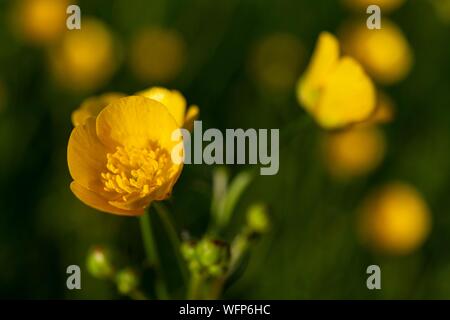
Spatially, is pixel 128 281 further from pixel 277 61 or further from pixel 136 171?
pixel 277 61

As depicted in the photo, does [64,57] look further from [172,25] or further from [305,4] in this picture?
[305,4]

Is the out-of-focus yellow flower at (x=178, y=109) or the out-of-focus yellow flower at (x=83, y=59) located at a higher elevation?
the out-of-focus yellow flower at (x=83, y=59)

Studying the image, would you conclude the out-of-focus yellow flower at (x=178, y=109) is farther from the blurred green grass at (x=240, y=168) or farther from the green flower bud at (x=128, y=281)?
the blurred green grass at (x=240, y=168)

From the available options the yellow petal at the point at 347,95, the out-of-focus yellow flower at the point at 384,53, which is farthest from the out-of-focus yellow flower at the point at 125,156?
the out-of-focus yellow flower at the point at 384,53

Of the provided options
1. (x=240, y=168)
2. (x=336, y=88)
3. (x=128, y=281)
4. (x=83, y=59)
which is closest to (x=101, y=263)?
(x=128, y=281)

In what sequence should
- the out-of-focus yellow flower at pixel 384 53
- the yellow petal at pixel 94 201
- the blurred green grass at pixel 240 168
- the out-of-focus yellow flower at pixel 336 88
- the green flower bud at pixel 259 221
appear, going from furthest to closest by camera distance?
the out-of-focus yellow flower at pixel 384 53 → the blurred green grass at pixel 240 168 → the out-of-focus yellow flower at pixel 336 88 → the green flower bud at pixel 259 221 → the yellow petal at pixel 94 201

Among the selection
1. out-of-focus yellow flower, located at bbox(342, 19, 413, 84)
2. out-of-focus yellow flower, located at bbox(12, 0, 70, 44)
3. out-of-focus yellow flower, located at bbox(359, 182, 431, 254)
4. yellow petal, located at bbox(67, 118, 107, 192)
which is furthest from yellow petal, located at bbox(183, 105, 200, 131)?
out-of-focus yellow flower, located at bbox(342, 19, 413, 84)

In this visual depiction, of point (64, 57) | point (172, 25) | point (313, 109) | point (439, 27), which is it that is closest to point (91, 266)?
point (313, 109)
